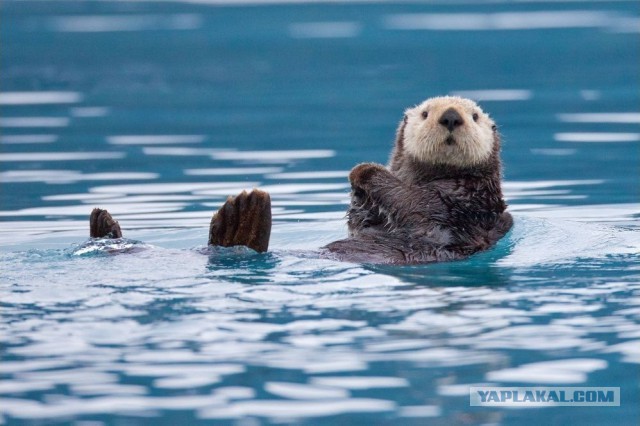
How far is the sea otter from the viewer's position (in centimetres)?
641

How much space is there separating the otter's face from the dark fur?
0.08m

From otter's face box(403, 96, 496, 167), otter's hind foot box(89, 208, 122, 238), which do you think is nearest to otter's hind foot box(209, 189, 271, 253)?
otter's hind foot box(89, 208, 122, 238)

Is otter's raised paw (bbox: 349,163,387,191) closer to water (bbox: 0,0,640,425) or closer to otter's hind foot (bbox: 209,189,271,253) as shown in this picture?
water (bbox: 0,0,640,425)

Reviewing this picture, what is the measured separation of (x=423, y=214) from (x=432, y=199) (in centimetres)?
10

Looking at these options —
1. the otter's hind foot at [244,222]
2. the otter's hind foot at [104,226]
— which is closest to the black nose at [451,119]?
the otter's hind foot at [244,222]

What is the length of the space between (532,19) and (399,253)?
543 inches

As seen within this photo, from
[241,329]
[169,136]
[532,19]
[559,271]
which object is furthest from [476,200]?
[532,19]

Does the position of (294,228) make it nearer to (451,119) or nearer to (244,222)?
(451,119)

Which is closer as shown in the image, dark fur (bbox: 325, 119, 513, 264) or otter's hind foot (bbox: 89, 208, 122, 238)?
otter's hind foot (bbox: 89, 208, 122, 238)

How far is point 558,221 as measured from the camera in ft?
24.7

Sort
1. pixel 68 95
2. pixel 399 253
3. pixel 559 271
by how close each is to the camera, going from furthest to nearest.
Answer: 1. pixel 68 95
2. pixel 399 253
3. pixel 559 271

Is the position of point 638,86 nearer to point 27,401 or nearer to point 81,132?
point 81,132

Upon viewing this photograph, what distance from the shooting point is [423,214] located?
6.55 metres

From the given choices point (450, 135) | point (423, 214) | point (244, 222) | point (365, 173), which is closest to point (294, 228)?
point (365, 173)
